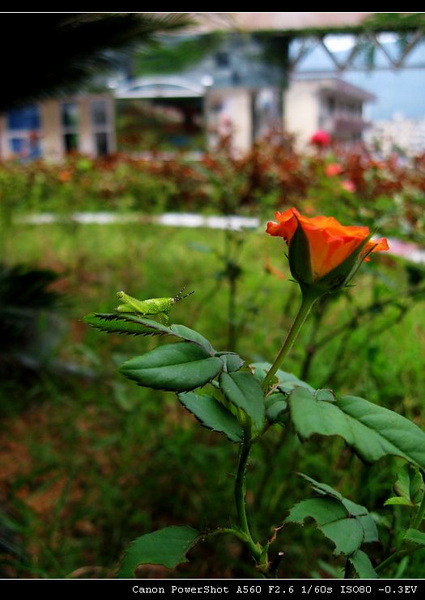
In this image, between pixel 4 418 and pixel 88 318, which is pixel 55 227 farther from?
pixel 88 318

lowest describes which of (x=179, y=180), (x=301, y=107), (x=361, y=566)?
(x=361, y=566)

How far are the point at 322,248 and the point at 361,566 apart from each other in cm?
19

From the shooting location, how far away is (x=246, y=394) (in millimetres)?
278

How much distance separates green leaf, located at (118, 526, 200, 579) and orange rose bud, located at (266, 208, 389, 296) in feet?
0.51

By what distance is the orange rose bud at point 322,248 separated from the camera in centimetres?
28

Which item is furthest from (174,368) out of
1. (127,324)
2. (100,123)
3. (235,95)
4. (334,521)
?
(100,123)

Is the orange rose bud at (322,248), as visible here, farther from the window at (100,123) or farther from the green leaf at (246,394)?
the window at (100,123)

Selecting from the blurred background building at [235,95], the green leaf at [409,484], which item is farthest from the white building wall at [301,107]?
the green leaf at [409,484]

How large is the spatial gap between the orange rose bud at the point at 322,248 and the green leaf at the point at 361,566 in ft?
0.52

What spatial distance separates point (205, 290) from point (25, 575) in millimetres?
1179

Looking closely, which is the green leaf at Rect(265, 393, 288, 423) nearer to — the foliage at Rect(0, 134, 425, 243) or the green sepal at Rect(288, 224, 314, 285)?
the green sepal at Rect(288, 224, 314, 285)

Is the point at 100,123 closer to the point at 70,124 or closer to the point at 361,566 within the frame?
the point at 70,124
